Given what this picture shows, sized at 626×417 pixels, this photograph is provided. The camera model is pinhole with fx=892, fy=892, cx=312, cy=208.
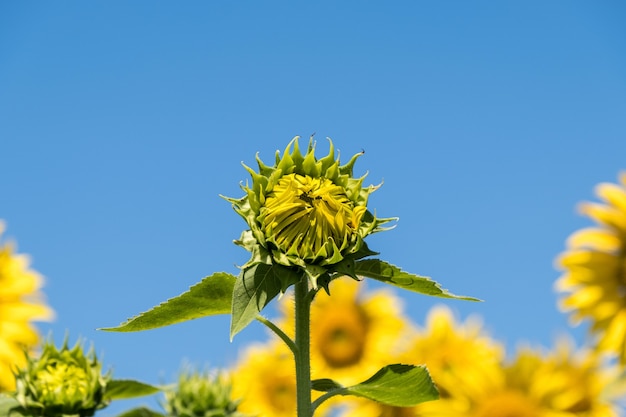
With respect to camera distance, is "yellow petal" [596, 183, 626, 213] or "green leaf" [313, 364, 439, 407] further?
"yellow petal" [596, 183, 626, 213]

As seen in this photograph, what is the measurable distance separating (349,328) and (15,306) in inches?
99.7

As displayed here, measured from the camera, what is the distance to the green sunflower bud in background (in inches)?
87.8

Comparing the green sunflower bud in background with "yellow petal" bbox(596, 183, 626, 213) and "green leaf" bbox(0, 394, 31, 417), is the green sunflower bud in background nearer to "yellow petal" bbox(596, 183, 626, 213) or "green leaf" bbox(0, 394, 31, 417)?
"green leaf" bbox(0, 394, 31, 417)

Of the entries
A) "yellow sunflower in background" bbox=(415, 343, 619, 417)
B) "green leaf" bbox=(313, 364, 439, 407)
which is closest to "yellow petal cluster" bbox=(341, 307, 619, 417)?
"yellow sunflower in background" bbox=(415, 343, 619, 417)

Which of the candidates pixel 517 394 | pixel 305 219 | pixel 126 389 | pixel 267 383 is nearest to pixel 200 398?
pixel 126 389

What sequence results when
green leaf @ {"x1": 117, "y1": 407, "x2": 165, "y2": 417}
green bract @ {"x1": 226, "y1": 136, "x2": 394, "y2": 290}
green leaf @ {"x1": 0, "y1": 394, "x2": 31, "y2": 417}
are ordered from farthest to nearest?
green leaf @ {"x1": 0, "y1": 394, "x2": 31, "y2": 417} < green bract @ {"x1": 226, "y1": 136, "x2": 394, "y2": 290} < green leaf @ {"x1": 117, "y1": 407, "x2": 165, "y2": 417}

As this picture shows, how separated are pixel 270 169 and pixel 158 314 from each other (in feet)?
1.48

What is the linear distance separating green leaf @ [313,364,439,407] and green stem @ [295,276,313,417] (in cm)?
5

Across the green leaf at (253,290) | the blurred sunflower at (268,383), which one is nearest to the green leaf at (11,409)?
the green leaf at (253,290)

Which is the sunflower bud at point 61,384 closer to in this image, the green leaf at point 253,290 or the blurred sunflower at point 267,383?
the green leaf at point 253,290

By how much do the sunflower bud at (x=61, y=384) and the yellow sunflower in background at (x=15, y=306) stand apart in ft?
4.76

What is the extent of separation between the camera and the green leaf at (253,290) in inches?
80.0

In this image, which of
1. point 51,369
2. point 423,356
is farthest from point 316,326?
point 51,369

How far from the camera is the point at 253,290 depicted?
6.82ft
